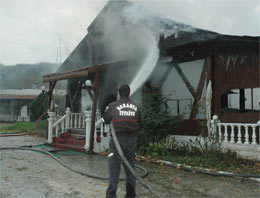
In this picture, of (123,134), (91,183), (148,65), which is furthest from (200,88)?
(123,134)

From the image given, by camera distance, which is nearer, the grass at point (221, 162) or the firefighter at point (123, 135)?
the firefighter at point (123, 135)

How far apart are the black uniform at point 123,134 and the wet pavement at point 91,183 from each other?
0.93 m

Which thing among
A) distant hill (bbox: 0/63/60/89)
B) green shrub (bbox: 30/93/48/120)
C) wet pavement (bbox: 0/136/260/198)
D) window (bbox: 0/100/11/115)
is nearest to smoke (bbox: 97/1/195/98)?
wet pavement (bbox: 0/136/260/198)

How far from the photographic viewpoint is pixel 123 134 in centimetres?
427

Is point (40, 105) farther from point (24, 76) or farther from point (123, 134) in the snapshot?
point (24, 76)

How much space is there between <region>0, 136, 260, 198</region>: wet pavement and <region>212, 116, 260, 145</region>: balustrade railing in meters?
2.23

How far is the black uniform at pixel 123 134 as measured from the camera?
4.18m

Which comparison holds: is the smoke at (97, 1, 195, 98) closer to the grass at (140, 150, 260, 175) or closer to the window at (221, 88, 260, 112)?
the window at (221, 88, 260, 112)

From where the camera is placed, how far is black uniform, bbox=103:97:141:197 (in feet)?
13.7

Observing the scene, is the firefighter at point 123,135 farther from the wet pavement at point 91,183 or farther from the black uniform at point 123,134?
the wet pavement at point 91,183

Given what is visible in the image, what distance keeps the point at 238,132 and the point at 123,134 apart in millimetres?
5309

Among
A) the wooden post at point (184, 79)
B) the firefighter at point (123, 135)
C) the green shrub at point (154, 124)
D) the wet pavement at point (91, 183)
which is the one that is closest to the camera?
the firefighter at point (123, 135)

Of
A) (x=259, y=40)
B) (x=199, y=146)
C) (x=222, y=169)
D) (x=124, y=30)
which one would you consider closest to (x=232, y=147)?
(x=199, y=146)

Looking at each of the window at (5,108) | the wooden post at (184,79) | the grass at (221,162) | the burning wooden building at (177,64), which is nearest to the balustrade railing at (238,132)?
the burning wooden building at (177,64)
